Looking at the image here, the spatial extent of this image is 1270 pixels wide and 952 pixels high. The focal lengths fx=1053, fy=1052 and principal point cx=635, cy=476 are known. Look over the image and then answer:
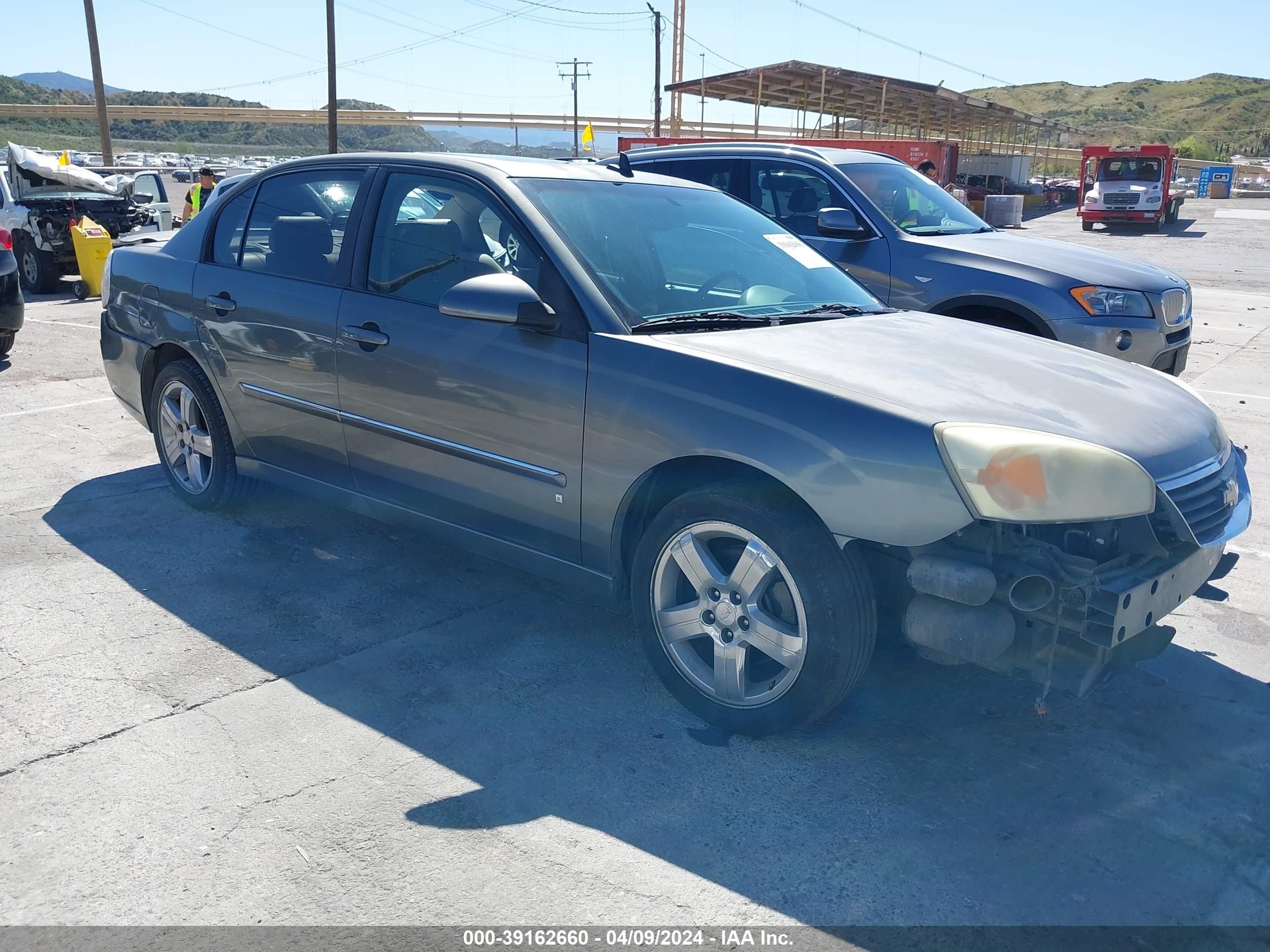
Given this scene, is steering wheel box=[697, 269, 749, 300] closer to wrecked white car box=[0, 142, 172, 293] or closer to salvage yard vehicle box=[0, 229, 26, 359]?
salvage yard vehicle box=[0, 229, 26, 359]

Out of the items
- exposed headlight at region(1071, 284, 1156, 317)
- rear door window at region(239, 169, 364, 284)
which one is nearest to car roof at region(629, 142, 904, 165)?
exposed headlight at region(1071, 284, 1156, 317)

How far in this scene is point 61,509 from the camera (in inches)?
212

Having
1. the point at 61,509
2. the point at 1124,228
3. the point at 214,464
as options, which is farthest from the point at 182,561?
the point at 1124,228

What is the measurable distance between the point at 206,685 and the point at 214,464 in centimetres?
179

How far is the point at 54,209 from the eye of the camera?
1496 centimetres

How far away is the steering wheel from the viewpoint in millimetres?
3912

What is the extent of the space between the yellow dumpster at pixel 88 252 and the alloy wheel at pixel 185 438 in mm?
10398

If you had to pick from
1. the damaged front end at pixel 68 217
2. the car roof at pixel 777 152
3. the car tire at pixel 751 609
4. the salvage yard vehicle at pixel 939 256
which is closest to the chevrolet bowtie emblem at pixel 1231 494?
the car tire at pixel 751 609

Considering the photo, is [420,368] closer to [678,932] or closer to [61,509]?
[678,932]

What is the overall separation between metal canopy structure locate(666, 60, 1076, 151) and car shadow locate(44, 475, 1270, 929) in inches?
1212

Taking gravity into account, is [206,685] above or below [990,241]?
below

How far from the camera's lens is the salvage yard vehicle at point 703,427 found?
2.86 metres

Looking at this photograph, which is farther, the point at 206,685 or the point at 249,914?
the point at 206,685

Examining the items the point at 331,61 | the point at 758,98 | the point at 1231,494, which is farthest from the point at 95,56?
the point at 1231,494
